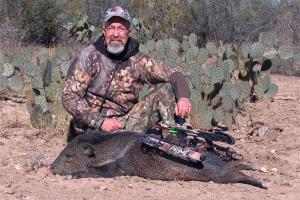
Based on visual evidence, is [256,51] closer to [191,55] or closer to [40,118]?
[191,55]

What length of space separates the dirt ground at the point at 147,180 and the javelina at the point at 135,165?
6 centimetres

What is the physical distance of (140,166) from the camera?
467 centimetres

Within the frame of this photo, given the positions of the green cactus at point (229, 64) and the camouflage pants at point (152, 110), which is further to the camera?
the green cactus at point (229, 64)

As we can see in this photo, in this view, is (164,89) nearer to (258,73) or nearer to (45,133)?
(45,133)

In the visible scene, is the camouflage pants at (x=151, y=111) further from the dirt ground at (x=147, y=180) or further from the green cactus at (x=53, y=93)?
the green cactus at (x=53, y=93)

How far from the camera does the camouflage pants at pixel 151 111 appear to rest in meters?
5.36

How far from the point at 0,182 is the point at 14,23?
10858mm

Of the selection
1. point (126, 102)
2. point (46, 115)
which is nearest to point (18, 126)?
point (46, 115)

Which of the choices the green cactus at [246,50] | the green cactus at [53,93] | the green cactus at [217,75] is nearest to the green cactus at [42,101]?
the green cactus at [53,93]

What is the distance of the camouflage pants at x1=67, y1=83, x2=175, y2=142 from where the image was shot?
5.36 metres

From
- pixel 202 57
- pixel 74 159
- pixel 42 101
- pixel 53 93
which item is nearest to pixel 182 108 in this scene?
pixel 74 159

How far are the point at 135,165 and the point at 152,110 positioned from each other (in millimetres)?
909

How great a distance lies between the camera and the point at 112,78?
17.6ft

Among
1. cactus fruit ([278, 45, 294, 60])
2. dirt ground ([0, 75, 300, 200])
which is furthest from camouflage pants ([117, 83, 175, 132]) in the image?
cactus fruit ([278, 45, 294, 60])
